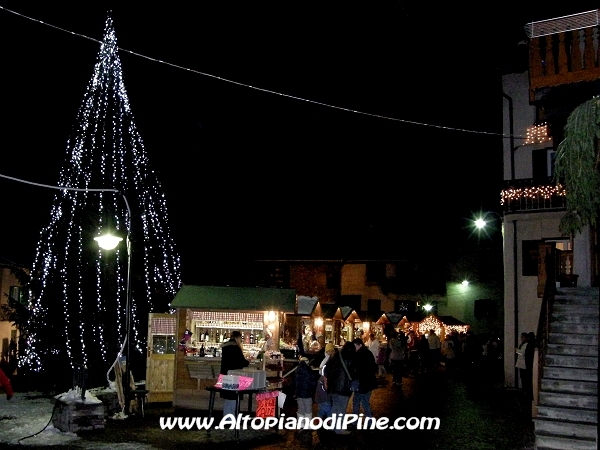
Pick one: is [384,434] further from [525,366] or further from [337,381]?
[525,366]

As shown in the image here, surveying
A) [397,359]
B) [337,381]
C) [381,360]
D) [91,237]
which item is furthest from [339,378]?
[381,360]

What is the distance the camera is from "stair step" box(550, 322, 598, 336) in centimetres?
1302

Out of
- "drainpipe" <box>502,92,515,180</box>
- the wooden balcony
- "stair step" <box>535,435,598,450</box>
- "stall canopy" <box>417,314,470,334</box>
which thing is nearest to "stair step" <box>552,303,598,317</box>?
"stair step" <box>535,435,598,450</box>

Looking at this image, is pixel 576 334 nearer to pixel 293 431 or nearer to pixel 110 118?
pixel 293 431

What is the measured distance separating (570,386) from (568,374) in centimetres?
31

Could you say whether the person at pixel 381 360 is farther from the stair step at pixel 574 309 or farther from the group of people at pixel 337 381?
the stair step at pixel 574 309

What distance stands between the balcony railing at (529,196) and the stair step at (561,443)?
12871 millimetres

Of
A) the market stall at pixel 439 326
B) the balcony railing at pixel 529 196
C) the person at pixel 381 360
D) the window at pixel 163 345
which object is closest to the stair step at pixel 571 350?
the window at pixel 163 345

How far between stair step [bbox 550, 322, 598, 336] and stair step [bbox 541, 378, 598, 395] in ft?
4.54

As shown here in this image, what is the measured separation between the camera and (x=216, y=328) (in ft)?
64.6

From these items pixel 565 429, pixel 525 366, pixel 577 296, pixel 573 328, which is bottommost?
pixel 565 429

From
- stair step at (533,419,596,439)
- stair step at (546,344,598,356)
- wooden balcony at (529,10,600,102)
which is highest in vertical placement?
wooden balcony at (529,10,600,102)

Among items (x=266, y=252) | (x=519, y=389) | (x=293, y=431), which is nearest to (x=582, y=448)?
(x=293, y=431)

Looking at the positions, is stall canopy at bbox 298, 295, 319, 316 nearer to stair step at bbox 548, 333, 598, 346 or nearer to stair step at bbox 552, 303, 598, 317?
stair step at bbox 552, 303, 598, 317
